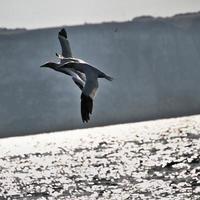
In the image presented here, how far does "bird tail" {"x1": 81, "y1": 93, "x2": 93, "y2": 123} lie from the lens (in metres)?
31.1

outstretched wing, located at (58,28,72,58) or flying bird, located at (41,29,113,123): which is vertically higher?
outstretched wing, located at (58,28,72,58)

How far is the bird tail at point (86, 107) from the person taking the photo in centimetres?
3114

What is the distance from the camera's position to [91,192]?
81.6 metres

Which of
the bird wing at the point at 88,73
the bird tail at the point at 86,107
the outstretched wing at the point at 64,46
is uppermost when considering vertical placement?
the outstretched wing at the point at 64,46

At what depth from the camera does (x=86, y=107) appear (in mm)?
31312

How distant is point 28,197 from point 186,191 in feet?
54.8

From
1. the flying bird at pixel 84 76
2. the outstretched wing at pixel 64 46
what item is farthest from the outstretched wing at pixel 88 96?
the outstretched wing at pixel 64 46

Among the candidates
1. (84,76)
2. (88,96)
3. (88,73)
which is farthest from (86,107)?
(84,76)

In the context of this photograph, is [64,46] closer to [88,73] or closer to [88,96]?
[88,73]

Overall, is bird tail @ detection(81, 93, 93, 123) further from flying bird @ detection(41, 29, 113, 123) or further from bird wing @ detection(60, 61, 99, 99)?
bird wing @ detection(60, 61, 99, 99)

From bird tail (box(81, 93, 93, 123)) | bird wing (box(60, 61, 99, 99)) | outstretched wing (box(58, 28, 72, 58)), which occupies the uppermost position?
outstretched wing (box(58, 28, 72, 58))

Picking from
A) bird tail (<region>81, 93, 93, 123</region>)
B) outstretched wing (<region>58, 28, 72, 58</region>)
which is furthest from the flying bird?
outstretched wing (<region>58, 28, 72, 58</region>)

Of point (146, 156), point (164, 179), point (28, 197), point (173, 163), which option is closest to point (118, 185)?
point (164, 179)

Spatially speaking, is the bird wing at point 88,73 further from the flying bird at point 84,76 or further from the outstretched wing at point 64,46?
the outstretched wing at point 64,46
